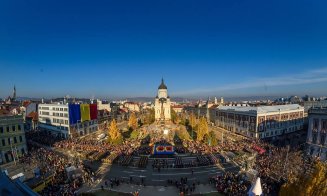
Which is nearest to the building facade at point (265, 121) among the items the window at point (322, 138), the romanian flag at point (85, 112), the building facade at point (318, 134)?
the building facade at point (318, 134)

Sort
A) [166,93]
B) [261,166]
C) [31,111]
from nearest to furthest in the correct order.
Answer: [261,166] < [31,111] < [166,93]

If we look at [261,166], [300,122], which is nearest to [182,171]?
[261,166]

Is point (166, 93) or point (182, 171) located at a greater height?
point (166, 93)

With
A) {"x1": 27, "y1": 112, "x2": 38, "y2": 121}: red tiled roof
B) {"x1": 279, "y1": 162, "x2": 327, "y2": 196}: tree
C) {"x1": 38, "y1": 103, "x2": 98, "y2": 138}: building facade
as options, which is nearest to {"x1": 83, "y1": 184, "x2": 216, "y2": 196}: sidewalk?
{"x1": 279, "y1": 162, "x2": 327, "y2": 196}: tree

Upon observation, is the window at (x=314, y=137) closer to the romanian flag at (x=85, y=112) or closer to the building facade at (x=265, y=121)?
the building facade at (x=265, y=121)

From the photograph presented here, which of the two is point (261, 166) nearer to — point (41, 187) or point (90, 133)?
point (41, 187)

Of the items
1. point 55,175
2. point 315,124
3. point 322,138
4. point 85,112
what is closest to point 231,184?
point 55,175
